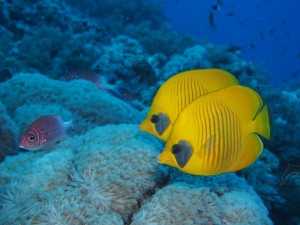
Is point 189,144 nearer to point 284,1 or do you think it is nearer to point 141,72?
point 141,72

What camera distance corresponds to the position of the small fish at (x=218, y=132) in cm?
170

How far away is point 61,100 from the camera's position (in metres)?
4.73

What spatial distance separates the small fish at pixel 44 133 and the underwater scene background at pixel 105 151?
0.44ft

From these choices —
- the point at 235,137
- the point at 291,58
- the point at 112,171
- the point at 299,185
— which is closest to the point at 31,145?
the point at 112,171

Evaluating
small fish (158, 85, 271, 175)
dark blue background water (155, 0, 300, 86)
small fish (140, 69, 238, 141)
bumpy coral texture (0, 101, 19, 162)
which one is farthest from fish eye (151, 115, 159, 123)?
dark blue background water (155, 0, 300, 86)

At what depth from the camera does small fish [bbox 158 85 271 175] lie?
1.70 m

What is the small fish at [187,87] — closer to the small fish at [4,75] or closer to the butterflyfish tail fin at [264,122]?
the butterflyfish tail fin at [264,122]

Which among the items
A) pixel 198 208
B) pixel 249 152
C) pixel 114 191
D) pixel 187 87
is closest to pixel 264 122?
pixel 249 152

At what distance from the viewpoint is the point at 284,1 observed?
114500 millimetres

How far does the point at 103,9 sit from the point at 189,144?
20.1 m

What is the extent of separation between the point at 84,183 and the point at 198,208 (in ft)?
3.10

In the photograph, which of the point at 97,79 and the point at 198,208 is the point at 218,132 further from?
the point at 97,79

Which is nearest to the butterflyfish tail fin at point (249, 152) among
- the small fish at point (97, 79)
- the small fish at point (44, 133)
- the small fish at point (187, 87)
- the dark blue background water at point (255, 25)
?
the small fish at point (187, 87)

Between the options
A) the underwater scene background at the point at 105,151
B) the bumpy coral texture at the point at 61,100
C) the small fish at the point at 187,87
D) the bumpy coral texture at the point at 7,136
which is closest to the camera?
the small fish at the point at 187,87
